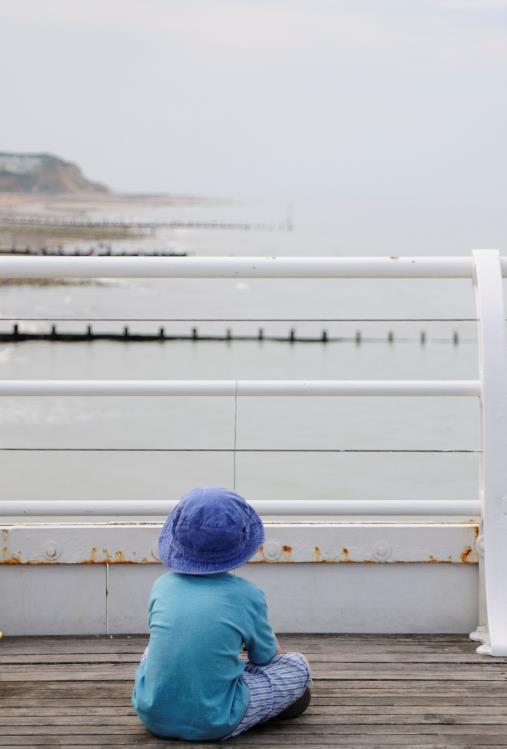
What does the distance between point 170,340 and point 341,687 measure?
65447 mm

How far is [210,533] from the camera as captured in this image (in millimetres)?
2727

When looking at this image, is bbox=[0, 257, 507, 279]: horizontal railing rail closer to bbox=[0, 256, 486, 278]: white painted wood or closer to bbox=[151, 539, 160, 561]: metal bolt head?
bbox=[0, 256, 486, 278]: white painted wood

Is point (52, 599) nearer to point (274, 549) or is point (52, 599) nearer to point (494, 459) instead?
point (274, 549)

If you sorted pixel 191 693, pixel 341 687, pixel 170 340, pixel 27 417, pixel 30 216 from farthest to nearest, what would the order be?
pixel 30 216
pixel 170 340
pixel 27 417
pixel 341 687
pixel 191 693

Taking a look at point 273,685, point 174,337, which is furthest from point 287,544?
point 174,337

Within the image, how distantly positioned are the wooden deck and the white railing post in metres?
0.18

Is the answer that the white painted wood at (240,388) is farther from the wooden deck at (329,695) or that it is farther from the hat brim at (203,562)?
the wooden deck at (329,695)

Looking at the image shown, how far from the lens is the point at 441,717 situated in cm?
284

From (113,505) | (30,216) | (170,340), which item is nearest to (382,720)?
(113,505)

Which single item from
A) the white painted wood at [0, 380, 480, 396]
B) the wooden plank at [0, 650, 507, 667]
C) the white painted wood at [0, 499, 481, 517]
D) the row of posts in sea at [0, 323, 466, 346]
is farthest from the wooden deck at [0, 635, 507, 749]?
the row of posts in sea at [0, 323, 466, 346]

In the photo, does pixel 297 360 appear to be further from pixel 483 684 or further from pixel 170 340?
pixel 483 684

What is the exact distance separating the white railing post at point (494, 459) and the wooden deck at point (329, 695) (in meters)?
0.18

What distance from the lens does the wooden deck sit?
2721 millimetres

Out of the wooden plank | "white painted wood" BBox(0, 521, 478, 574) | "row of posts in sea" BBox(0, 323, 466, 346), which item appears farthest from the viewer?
"row of posts in sea" BBox(0, 323, 466, 346)
